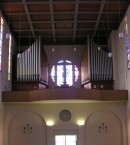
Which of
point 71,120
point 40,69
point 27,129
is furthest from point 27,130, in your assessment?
point 40,69

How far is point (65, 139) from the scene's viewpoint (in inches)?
617

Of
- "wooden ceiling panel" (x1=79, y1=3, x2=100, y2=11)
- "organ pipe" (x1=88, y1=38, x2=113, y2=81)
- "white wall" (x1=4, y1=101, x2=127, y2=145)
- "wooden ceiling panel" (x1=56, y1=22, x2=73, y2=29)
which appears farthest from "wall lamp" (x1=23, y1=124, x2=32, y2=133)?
"wooden ceiling panel" (x1=79, y1=3, x2=100, y2=11)

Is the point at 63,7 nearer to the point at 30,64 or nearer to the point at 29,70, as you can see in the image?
the point at 30,64

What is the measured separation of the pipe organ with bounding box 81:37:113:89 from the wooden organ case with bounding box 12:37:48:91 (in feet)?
8.22

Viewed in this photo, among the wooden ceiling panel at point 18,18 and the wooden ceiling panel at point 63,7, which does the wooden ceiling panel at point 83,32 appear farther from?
the wooden ceiling panel at point 18,18

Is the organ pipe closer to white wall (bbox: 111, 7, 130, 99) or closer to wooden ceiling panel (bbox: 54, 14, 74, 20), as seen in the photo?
white wall (bbox: 111, 7, 130, 99)

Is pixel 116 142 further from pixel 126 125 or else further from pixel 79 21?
pixel 79 21

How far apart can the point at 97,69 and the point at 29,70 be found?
3.56 metres

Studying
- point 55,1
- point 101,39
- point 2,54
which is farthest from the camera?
point 101,39

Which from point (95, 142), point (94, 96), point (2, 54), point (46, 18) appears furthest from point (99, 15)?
point (95, 142)

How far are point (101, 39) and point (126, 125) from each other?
573 centimetres

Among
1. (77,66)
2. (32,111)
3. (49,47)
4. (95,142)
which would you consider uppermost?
(49,47)

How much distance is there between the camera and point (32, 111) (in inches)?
617

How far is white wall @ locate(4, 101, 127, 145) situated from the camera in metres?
15.5
